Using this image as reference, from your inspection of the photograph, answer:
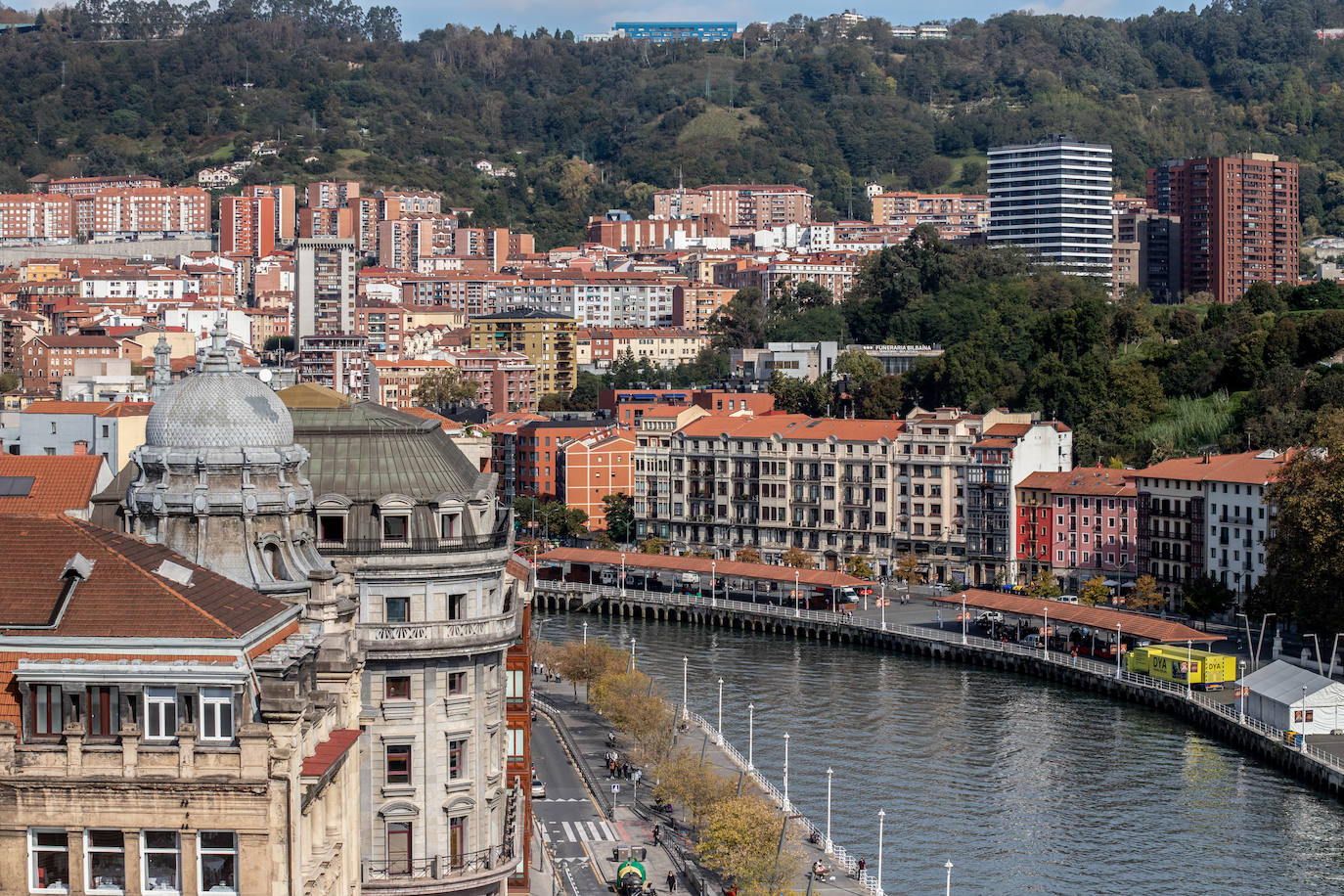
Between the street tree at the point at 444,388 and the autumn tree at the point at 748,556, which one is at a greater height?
the street tree at the point at 444,388

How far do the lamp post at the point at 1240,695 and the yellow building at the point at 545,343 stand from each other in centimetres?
9253

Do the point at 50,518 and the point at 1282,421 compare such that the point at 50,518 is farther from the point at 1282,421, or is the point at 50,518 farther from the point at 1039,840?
the point at 1282,421

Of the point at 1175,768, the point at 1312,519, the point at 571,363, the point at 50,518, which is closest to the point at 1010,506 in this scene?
the point at 1312,519

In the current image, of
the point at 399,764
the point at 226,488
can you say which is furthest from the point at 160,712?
the point at 399,764

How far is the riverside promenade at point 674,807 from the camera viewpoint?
42.3 meters

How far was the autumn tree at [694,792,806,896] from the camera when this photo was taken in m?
40.9

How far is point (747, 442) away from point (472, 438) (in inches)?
2000

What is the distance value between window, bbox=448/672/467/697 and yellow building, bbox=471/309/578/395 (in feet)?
417

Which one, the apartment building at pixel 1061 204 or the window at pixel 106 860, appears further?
the apartment building at pixel 1061 204

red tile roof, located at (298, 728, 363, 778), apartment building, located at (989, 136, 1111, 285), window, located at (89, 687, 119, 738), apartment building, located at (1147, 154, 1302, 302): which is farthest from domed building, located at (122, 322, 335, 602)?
apartment building, located at (989, 136, 1111, 285)

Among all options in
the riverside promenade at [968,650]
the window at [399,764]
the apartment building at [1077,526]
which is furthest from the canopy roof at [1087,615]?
the window at [399,764]

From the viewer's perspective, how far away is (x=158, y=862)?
1652 centimetres

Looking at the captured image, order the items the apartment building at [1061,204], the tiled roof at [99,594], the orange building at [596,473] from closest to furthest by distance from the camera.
→ the tiled roof at [99,594] < the orange building at [596,473] < the apartment building at [1061,204]

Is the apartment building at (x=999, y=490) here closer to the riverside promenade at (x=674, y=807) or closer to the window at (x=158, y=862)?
the riverside promenade at (x=674, y=807)
